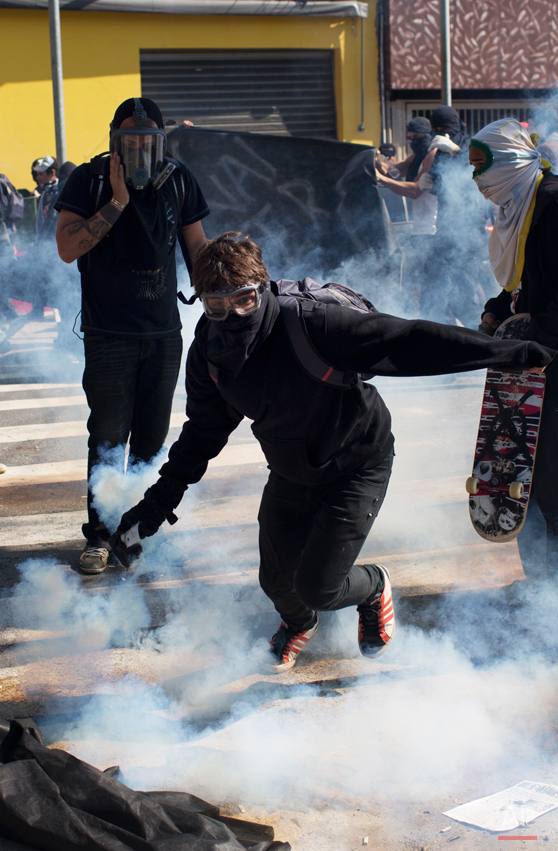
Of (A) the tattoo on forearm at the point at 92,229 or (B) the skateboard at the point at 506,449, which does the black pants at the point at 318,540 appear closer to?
(B) the skateboard at the point at 506,449

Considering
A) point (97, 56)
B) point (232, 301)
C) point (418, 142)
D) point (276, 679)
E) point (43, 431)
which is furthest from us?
point (97, 56)

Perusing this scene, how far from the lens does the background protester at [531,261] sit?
3.21m

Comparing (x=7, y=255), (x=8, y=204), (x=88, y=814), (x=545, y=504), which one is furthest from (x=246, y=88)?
(x=88, y=814)

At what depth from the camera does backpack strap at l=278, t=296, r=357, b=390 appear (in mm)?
2480

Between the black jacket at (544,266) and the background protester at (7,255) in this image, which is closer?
the black jacket at (544,266)

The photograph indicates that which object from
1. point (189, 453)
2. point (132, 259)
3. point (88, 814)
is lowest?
point (88, 814)

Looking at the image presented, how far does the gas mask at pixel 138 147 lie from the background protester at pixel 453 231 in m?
4.90

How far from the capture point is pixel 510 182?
3365mm

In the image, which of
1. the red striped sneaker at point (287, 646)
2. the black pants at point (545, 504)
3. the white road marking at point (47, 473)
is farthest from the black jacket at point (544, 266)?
the white road marking at point (47, 473)

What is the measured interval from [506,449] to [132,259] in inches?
71.5

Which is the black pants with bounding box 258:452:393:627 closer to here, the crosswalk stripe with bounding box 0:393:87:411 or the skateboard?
the skateboard

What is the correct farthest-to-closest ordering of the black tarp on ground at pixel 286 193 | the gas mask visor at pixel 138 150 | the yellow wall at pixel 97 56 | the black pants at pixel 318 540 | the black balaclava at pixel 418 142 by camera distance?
the yellow wall at pixel 97 56 < the black tarp on ground at pixel 286 193 < the black balaclava at pixel 418 142 < the gas mask visor at pixel 138 150 < the black pants at pixel 318 540

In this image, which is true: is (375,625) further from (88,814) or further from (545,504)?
(88,814)

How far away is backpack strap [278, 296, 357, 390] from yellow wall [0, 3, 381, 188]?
40.7 ft
